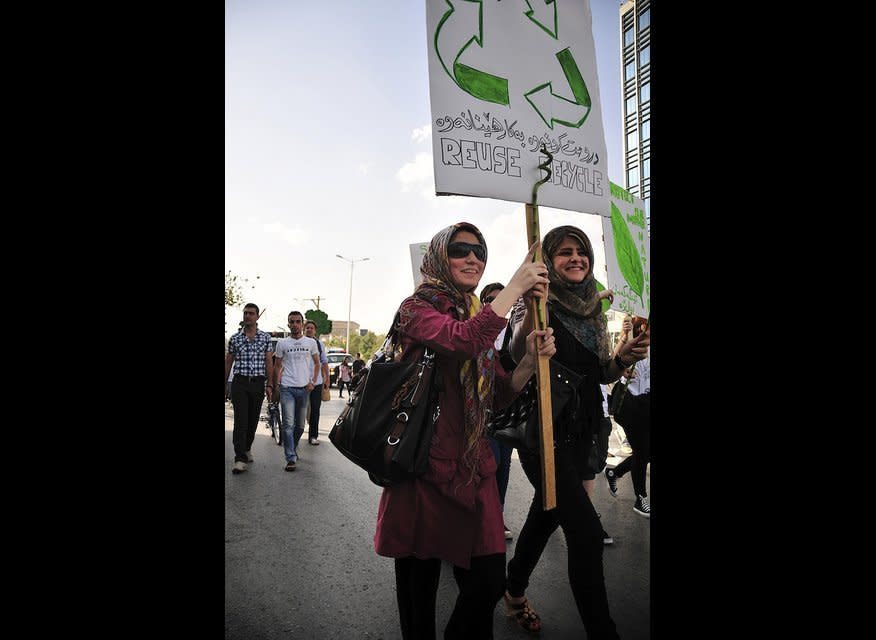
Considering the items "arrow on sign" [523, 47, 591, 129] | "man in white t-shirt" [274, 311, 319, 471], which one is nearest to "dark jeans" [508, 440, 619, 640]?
"arrow on sign" [523, 47, 591, 129]

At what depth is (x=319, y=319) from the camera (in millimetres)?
8203

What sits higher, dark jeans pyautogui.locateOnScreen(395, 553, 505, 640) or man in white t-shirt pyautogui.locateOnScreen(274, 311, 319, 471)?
man in white t-shirt pyautogui.locateOnScreen(274, 311, 319, 471)

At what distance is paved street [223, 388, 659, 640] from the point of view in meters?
2.98

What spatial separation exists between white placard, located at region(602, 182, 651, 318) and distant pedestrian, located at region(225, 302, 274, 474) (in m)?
4.69

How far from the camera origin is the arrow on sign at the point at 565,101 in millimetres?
2721

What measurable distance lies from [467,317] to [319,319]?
6.05m

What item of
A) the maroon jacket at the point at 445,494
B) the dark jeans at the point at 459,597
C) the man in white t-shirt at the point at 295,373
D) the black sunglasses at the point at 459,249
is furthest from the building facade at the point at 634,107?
the dark jeans at the point at 459,597

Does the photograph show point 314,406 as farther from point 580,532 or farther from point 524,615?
point 580,532

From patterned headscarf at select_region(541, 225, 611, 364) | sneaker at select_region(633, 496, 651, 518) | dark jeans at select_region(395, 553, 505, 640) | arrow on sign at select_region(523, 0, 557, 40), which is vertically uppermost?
arrow on sign at select_region(523, 0, 557, 40)

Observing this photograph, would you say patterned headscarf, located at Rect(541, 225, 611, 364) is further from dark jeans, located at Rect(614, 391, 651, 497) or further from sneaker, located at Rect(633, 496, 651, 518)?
sneaker, located at Rect(633, 496, 651, 518)
